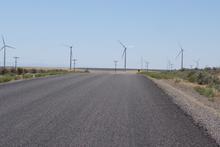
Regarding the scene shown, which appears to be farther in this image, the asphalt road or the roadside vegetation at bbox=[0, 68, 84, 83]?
the roadside vegetation at bbox=[0, 68, 84, 83]

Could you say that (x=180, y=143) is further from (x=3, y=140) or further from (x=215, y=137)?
(x=3, y=140)

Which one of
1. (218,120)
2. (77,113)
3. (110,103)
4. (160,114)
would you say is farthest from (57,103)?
(218,120)

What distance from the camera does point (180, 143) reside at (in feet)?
34.3

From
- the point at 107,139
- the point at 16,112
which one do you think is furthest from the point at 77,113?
the point at 107,139

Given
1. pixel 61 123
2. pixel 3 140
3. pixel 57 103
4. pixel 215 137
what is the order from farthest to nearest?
pixel 57 103 → pixel 61 123 → pixel 215 137 → pixel 3 140

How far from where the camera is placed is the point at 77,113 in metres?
15.9

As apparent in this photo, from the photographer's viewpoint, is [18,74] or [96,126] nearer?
[96,126]

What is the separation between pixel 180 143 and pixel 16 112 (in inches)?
280

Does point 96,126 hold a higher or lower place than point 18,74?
higher

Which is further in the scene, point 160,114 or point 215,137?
point 160,114

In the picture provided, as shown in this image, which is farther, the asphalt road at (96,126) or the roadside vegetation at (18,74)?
the roadside vegetation at (18,74)

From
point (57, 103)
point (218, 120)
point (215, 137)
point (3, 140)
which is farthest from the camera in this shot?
point (57, 103)

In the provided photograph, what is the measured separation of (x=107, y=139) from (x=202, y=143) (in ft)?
6.95

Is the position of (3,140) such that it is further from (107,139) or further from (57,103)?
(57,103)
